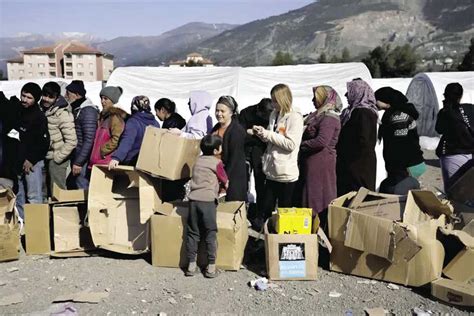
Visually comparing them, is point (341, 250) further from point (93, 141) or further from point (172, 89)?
point (172, 89)

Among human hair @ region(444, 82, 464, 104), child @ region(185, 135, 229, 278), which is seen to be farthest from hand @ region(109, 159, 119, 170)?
human hair @ region(444, 82, 464, 104)

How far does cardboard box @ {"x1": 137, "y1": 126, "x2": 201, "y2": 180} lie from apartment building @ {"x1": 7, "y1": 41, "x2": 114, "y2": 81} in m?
103

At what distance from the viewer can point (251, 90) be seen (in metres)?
10.2

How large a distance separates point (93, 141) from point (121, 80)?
266 inches

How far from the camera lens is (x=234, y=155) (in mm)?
4945

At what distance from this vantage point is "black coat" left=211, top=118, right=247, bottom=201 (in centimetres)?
493

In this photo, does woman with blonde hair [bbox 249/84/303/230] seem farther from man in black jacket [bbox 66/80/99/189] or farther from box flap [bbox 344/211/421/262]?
man in black jacket [bbox 66/80/99/189]

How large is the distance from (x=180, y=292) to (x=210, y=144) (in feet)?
4.29

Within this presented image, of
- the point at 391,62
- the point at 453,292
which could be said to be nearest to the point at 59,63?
the point at 391,62

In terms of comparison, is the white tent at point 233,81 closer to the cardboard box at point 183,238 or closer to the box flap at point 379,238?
the cardboard box at point 183,238

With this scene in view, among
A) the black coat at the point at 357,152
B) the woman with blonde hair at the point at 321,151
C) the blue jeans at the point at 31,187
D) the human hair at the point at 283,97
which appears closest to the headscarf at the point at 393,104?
the black coat at the point at 357,152

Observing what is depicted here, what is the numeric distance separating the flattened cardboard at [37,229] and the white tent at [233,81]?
5085 millimetres

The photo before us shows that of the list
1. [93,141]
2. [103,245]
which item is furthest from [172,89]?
[103,245]

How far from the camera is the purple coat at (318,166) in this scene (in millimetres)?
4777
